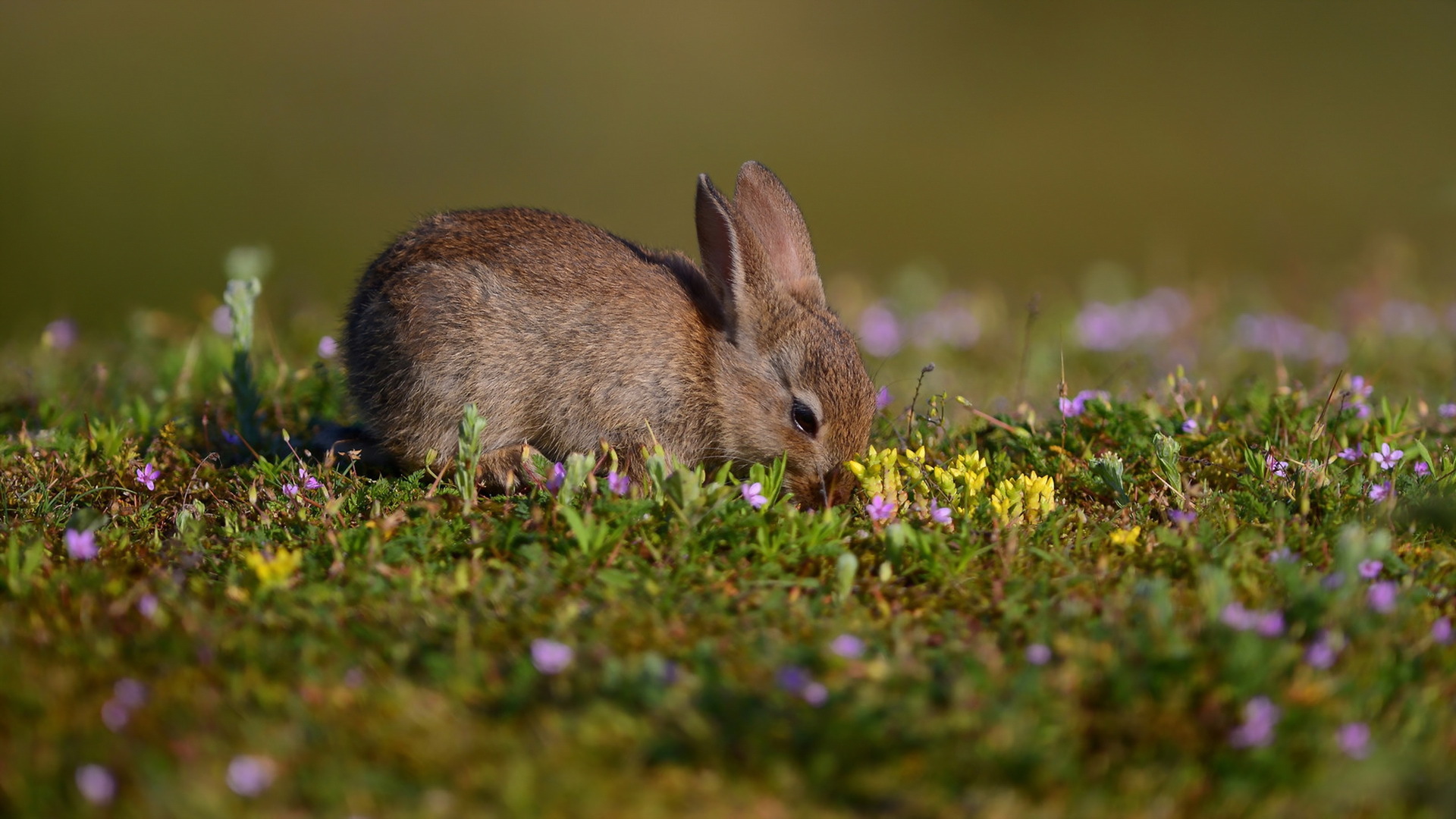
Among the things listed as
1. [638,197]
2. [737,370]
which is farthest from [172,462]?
[638,197]

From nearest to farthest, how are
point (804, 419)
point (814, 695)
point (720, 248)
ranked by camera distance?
point (814, 695), point (804, 419), point (720, 248)

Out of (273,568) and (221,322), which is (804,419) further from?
(221,322)

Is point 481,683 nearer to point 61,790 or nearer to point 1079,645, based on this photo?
point 61,790

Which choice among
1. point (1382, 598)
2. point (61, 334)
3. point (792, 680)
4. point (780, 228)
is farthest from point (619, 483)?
point (61, 334)

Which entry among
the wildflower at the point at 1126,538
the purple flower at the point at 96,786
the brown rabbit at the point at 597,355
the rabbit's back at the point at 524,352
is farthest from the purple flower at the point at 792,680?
the rabbit's back at the point at 524,352

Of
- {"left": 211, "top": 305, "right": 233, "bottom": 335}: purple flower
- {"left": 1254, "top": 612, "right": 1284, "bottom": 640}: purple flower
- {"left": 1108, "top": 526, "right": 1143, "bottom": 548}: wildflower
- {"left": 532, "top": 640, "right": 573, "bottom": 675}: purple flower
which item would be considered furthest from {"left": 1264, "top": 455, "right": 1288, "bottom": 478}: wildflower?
{"left": 211, "top": 305, "right": 233, "bottom": 335}: purple flower

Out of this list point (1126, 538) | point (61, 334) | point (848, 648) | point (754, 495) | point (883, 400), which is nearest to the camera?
point (848, 648)

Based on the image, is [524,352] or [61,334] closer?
[524,352]
